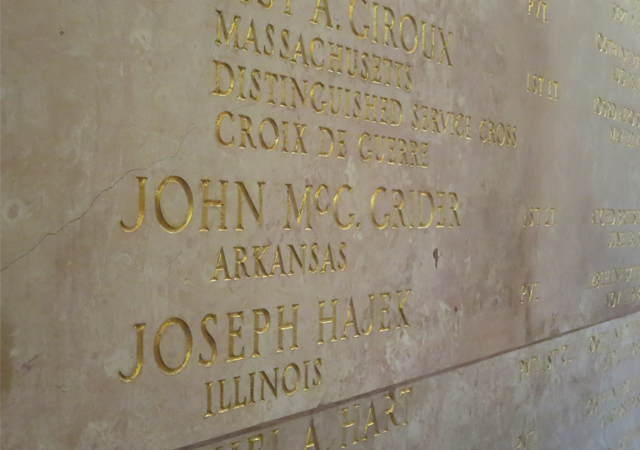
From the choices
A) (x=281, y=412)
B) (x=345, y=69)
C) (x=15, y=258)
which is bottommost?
(x=281, y=412)

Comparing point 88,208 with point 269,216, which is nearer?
point 88,208

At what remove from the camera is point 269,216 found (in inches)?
81.9

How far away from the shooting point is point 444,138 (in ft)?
9.15

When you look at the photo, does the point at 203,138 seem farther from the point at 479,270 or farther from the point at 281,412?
the point at 479,270

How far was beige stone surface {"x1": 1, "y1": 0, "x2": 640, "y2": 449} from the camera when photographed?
5.18ft

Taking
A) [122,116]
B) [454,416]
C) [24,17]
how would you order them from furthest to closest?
[454,416]
[122,116]
[24,17]

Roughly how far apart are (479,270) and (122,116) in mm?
1951

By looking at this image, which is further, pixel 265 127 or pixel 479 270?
pixel 479 270

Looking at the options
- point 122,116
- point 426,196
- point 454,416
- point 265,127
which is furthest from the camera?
point 454,416

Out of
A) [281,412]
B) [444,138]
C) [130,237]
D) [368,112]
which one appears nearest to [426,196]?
[444,138]

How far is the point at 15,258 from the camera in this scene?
4.99ft

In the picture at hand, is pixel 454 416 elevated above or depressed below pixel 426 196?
below

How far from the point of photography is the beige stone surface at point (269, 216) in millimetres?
1578

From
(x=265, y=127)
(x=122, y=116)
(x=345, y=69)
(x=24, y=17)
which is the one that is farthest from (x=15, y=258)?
(x=345, y=69)
